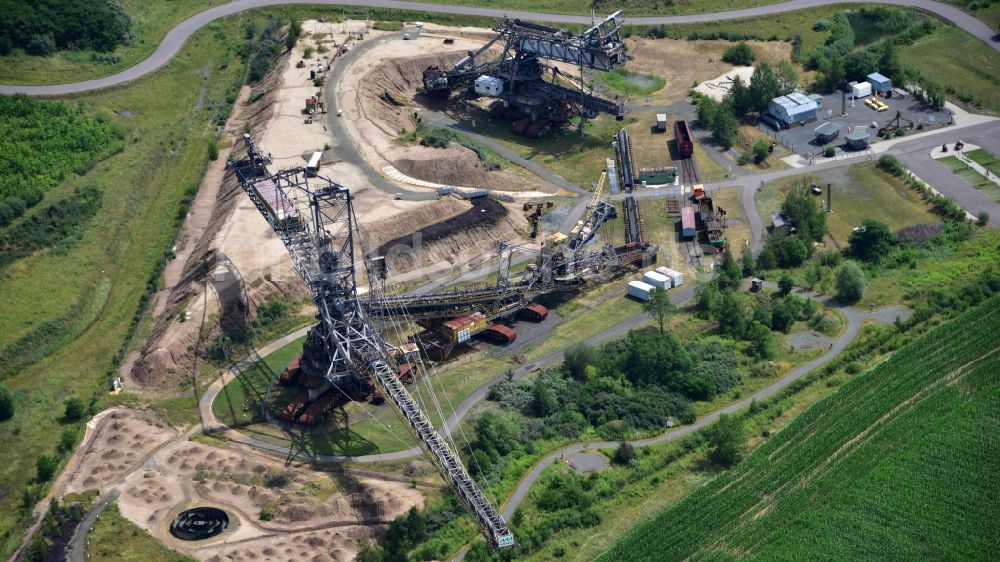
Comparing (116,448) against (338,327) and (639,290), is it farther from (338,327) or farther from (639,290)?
(639,290)

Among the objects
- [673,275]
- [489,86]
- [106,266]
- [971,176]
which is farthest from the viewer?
[489,86]

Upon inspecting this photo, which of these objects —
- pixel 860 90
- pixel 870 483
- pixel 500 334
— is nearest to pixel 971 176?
pixel 860 90

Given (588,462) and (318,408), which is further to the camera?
(318,408)

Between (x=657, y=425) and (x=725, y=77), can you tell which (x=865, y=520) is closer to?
(x=657, y=425)

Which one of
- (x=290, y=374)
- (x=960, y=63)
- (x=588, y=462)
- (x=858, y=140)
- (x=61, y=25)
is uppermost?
(x=61, y=25)

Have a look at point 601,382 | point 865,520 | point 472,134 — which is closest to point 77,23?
point 472,134

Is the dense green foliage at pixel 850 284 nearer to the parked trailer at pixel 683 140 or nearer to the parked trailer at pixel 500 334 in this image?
the parked trailer at pixel 683 140
